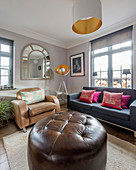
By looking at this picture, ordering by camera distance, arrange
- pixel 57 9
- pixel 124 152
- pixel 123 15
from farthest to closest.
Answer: pixel 123 15 < pixel 57 9 < pixel 124 152

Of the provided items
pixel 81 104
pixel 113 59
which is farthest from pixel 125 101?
pixel 113 59

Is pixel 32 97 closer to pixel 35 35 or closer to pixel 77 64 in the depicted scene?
pixel 35 35

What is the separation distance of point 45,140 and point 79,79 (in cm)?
296

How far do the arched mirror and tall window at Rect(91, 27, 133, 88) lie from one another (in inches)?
69.4

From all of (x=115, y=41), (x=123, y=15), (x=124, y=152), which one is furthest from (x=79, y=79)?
(x=124, y=152)

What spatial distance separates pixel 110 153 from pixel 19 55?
3.17m

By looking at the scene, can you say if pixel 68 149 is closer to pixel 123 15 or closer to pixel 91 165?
pixel 91 165

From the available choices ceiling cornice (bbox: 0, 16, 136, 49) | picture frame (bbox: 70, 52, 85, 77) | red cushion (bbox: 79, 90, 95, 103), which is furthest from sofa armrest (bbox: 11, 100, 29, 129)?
picture frame (bbox: 70, 52, 85, 77)

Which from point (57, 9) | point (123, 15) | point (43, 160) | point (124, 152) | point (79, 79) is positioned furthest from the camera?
point (79, 79)

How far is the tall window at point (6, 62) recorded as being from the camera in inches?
100

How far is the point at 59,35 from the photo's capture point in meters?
3.19

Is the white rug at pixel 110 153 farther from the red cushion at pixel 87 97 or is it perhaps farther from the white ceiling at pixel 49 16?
the white ceiling at pixel 49 16

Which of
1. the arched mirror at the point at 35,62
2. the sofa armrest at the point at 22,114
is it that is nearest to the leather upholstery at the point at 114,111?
the sofa armrest at the point at 22,114

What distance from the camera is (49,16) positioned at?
2.25 meters
